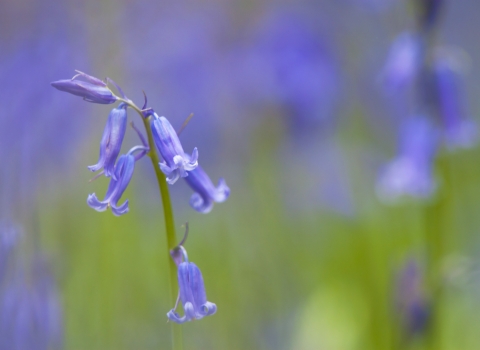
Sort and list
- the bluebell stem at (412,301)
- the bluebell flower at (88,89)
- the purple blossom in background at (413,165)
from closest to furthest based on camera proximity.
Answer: the bluebell flower at (88,89)
the bluebell stem at (412,301)
the purple blossom in background at (413,165)

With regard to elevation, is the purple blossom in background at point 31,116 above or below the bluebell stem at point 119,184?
above

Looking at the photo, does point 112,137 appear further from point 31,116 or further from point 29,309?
point 31,116

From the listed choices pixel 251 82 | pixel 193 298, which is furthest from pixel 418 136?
pixel 193 298

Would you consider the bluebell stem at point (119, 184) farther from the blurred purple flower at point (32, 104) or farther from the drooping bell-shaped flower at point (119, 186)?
the blurred purple flower at point (32, 104)

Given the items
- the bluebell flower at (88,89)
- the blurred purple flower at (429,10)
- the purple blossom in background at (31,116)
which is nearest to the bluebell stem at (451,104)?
the blurred purple flower at (429,10)

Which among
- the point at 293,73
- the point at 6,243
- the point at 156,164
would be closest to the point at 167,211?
the point at 156,164

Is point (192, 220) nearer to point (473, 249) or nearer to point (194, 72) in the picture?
point (194, 72)

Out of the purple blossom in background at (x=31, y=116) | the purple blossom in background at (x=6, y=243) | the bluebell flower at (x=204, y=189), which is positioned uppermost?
the purple blossom in background at (x=31, y=116)
